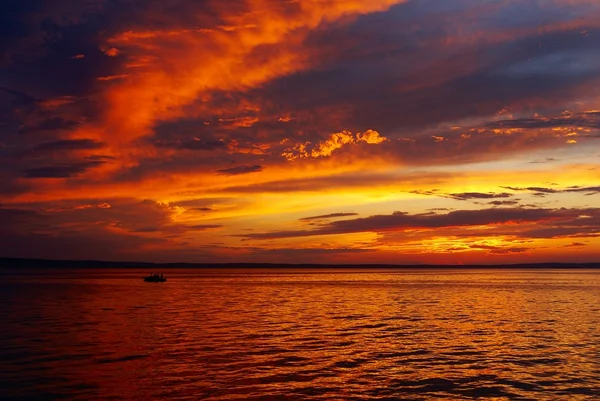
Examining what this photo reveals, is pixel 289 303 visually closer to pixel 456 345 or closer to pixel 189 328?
pixel 189 328

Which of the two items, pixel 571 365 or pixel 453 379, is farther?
pixel 571 365

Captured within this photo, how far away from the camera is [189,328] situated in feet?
195

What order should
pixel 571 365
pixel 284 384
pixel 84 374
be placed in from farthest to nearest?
1. pixel 571 365
2. pixel 84 374
3. pixel 284 384

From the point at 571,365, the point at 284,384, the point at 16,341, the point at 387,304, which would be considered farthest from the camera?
the point at 387,304

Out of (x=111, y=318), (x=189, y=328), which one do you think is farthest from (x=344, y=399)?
(x=111, y=318)

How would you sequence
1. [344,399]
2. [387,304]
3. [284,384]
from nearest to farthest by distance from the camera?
[344,399] → [284,384] → [387,304]

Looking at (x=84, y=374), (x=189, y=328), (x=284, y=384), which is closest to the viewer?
(x=284, y=384)

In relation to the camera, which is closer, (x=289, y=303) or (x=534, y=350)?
(x=534, y=350)

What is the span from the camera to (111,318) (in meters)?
68.4

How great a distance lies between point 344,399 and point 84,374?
17.0 meters

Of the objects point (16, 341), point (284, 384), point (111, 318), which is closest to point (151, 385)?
point (284, 384)

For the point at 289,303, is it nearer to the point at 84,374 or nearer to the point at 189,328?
the point at 189,328

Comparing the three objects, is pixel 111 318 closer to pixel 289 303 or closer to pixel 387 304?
pixel 289 303

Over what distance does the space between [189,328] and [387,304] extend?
40.5 m
